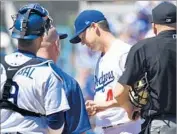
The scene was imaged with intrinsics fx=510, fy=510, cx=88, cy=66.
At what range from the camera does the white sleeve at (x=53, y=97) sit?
2.79m

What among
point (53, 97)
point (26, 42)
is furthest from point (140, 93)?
point (26, 42)

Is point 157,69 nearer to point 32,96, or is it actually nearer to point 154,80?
point 154,80

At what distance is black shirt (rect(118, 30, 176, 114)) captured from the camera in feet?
10.6

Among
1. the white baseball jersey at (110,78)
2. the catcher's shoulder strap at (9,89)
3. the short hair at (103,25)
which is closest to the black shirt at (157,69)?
the white baseball jersey at (110,78)

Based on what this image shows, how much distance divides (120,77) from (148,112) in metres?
0.30

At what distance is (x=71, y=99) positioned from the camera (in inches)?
120

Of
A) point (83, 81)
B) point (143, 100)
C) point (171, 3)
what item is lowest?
point (83, 81)

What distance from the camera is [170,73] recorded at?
3307 mm

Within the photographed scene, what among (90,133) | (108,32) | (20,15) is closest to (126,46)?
(108,32)

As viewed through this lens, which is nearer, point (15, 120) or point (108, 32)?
point (15, 120)

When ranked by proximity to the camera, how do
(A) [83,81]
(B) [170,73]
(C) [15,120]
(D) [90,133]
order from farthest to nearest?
(A) [83,81], (D) [90,133], (B) [170,73], (C) [15,120]

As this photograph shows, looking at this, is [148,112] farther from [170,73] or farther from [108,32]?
[108,32]

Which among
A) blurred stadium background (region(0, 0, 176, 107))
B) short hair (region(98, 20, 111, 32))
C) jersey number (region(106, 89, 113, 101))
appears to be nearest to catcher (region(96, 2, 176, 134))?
jersey number (region(106, 89, 113, 101))

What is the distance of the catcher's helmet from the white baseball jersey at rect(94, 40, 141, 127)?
2.52 feet
